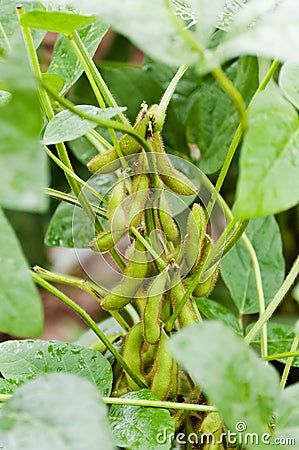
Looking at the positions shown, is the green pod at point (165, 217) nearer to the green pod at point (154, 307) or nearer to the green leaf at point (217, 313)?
the green pod at point (154, 307)

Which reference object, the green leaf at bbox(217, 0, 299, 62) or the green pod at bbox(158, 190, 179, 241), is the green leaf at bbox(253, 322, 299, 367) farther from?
the green leaf at bbox(217, 0, 299, 62)

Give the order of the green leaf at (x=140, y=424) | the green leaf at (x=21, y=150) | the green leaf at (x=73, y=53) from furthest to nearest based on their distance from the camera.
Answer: the green leaf at (x=73, y=53)
the green leaf at (x=140, y=424)
the green leaf at (x=21, y=150)

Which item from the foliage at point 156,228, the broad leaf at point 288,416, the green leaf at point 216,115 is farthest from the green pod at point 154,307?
the green leaf at point 216,115

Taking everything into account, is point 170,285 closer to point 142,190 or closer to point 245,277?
point 142,190

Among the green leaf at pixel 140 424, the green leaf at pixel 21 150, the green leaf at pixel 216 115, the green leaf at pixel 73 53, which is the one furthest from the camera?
the green leaf at pixel 216 115

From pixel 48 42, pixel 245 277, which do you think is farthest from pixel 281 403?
pixel 48 42
